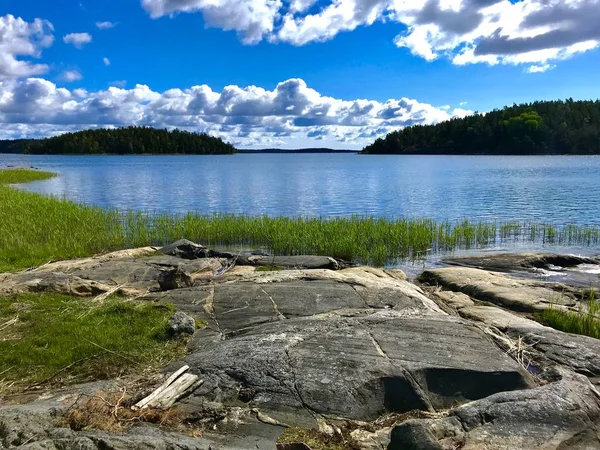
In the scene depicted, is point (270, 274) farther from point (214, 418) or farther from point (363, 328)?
point (214, 418)

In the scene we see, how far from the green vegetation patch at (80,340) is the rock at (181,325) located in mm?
122

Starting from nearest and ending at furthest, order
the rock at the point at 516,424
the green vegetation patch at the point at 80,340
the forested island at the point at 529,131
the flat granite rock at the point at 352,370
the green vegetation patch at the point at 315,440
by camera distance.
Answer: the rock at the point at 516,424
the green vegetation patch at the point at 315,440
the flat granite rock at the point at 352,370
the green vegetation patch at the point at 80,340
the forested island at the point at 529,131

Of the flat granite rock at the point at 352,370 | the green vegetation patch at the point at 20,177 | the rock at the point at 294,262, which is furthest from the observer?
the green vegetation patch at the point at 20,177

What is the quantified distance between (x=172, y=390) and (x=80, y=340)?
2420 mm

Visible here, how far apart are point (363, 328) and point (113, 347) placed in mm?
3522

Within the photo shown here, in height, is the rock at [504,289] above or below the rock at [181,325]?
below

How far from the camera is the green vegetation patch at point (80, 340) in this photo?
645cm

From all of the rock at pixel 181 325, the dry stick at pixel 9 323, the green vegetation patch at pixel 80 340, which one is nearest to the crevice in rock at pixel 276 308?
the rock at pixel 181 325

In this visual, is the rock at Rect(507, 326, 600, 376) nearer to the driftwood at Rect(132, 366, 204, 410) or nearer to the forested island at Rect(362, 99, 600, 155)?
the driftwood at Rect(132, 366, 204, 410)

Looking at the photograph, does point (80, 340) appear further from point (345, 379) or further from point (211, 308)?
point (345, 379)

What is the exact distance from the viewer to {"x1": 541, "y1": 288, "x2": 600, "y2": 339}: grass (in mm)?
9477

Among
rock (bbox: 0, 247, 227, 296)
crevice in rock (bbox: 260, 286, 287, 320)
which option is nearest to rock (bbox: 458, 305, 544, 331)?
crevice in rock (bbox: 260, 286, 287, 320)

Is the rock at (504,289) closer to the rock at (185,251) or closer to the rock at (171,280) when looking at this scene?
the rock at (185,251)

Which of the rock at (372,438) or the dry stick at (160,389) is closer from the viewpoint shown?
the rock at (372,438)
